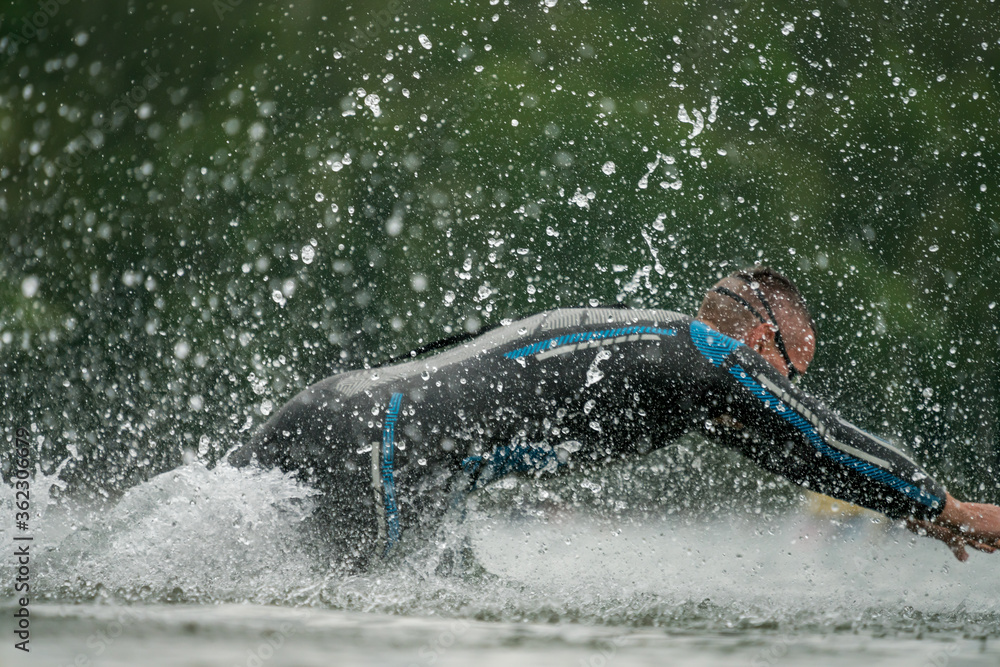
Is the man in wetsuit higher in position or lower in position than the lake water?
higher

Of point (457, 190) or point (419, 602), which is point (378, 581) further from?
point (457, 190)

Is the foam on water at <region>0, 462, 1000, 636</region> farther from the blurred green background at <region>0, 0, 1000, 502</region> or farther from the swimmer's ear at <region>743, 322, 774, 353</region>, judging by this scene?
the blurred green background at <region>0, 0, 1000, 502</region>

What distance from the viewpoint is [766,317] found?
259cm

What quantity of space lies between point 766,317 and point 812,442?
0.39 metres

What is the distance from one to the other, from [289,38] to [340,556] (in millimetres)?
6904

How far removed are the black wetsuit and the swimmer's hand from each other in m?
0.03

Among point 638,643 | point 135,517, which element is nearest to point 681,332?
point 638,643

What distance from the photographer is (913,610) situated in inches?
99.9

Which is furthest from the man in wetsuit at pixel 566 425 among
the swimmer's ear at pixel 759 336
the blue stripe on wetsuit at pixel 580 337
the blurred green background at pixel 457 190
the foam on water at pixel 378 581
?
the blurred green background at pixel 457 190

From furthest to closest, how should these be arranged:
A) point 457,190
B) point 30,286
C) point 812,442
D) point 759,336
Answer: point 457,190 → point 30,286 → point 759,336 → point 812,442

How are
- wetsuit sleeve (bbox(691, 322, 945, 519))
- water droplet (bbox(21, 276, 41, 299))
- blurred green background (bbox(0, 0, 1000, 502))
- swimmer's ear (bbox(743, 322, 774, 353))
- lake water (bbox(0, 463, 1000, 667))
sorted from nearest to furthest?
lake water (bbox(0, 463, 1000, 667)) < wetsuit sleeve (bbox(691, 322, 945, 519)) < swimmer's ear (bbox(743, 322, 774, 353)) < blurred green background (bbox(0, 0, 1000, 502)) < water droplet (bbox(21, 276, 41, 299))

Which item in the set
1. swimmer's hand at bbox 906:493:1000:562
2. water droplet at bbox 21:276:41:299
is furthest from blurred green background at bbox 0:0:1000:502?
swimmer's hand at bbox 906:493:1000:562

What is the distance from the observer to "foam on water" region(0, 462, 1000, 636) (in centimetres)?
233

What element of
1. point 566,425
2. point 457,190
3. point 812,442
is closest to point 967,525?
point 812,442
